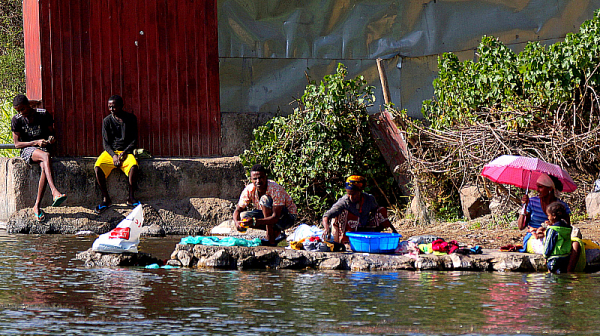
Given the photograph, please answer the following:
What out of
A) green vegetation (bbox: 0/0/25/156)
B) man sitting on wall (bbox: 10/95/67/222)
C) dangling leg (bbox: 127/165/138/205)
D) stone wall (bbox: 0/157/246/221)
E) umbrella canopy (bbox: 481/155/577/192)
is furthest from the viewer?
green vegetation (bbox: 0/0/25/156)

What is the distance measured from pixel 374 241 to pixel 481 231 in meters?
3.14

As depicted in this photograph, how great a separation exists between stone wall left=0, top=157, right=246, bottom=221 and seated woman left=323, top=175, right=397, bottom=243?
4.12m

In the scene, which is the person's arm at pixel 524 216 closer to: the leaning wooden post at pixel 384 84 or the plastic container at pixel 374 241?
the plastic container at pixel 374 241

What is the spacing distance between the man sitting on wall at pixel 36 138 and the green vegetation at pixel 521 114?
5.57 metres

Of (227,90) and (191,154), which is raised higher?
(227,90)

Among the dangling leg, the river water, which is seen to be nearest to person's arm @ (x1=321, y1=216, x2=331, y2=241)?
the river water

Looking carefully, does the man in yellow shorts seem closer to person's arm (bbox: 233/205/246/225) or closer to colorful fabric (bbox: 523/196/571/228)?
person's arm (bbox: 233/205/246/225)

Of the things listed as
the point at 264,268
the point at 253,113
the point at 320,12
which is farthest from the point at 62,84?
the point at 264,268

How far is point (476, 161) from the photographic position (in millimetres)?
11344

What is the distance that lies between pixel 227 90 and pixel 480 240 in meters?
5.54

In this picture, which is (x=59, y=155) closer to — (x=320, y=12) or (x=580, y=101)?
(x=320, y=12)

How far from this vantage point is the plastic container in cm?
863

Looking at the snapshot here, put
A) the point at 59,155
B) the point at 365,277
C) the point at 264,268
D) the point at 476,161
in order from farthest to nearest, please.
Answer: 1. the point at 59,155
2. the point at 476,161
3. the point at 264,268
4. the point at 365,277

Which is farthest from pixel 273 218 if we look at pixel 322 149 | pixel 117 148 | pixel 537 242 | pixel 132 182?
pixel 117 148
